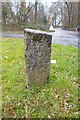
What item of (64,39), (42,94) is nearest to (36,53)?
(42,94)

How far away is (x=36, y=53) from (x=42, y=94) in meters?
0.65

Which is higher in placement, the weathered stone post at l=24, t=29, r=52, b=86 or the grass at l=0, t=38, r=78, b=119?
the weathered stone post at l=24, t=29, r=52, b=86

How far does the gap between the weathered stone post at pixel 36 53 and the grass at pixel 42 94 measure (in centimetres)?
25

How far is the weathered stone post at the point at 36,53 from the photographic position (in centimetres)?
383

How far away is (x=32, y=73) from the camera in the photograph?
3930mm

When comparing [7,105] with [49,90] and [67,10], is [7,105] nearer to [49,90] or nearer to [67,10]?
[49,90]

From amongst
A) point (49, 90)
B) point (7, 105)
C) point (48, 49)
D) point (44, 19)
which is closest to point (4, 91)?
point (7, 105)

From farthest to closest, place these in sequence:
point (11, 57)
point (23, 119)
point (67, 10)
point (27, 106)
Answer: point (67, 10) → point (11, 57) → point (27, 106) → point (23, 119)

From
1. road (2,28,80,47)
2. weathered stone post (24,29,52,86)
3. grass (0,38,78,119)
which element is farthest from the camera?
road (2,28,80,47)

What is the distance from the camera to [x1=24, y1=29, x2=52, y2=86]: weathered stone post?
3.83m

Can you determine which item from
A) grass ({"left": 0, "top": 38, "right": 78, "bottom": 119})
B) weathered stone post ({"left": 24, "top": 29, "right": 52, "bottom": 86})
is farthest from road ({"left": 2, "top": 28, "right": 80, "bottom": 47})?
weathered stone post ({"left": 24, "top": 29, "right": 52, "bottom": 86})

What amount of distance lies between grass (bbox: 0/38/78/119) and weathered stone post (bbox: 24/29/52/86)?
248 millimetres

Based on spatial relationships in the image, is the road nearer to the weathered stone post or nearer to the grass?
the grass

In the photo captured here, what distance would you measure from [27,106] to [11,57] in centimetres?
262
